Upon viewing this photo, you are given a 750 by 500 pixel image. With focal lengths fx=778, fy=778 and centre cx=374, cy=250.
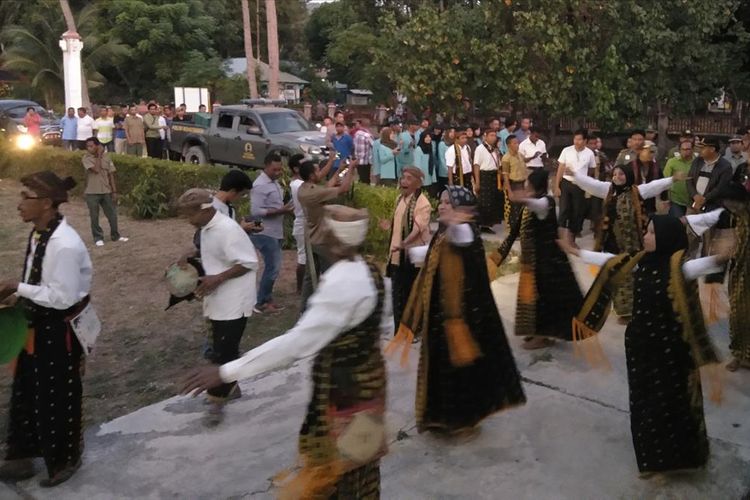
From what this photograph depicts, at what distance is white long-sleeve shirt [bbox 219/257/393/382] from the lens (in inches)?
114

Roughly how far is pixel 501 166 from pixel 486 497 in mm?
7699

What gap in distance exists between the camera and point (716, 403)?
5.23 metres

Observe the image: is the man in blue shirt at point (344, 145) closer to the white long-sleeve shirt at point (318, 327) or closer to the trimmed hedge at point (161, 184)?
the trimmed hedge at point (161, 184)

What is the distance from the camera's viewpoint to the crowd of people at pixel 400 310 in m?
3.05

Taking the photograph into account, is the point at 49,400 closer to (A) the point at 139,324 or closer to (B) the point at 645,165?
(A) the point at 139,324

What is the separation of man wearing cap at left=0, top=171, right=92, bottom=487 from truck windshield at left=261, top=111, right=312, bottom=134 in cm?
1204

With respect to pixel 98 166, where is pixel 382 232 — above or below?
below

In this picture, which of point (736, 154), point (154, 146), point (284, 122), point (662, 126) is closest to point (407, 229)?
point (736, 154)

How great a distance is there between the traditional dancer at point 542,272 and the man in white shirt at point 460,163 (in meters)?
5.55

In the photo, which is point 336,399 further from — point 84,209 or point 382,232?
point 84,209

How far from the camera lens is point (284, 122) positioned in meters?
16.5

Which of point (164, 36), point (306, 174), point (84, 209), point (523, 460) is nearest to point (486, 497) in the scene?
point (523, 460)

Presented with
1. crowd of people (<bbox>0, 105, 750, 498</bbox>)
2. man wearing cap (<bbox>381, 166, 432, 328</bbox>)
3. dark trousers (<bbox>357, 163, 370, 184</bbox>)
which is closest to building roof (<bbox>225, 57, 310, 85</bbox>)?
dark trousers (<bbox>357, 163, 370, 184</bbox>)

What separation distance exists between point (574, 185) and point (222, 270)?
22.1ft
